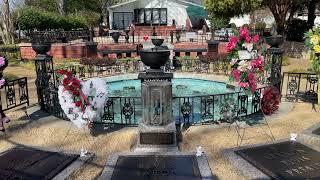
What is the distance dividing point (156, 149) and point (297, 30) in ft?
73.8

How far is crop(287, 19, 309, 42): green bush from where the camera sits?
1038 inches

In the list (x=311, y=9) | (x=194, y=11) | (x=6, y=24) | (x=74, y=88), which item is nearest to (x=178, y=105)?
(x=74, y=88)

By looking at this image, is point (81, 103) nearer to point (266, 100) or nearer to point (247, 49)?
point (247, 49)

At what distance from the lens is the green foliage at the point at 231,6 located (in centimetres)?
2152

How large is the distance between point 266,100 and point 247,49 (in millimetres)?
2122

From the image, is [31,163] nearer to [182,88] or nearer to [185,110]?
[185,110]

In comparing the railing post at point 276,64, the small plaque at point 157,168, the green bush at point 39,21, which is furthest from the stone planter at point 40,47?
the green bush at point 39,21

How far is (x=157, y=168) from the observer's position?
21.5ft

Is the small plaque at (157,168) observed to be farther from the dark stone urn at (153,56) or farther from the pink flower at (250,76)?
the pink flower at (250,76)

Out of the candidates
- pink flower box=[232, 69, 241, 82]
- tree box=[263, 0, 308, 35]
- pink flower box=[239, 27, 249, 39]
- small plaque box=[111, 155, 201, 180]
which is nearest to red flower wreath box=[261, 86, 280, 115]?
pink flower box=[232, 69, 241, 82]

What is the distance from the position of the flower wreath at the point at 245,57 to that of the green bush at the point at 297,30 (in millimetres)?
19293

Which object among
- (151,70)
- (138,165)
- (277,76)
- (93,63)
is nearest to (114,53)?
(93,63)

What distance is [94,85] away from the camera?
28.8 feet

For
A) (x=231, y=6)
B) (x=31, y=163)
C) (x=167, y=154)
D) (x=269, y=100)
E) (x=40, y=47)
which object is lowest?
(x=31, y=163)
